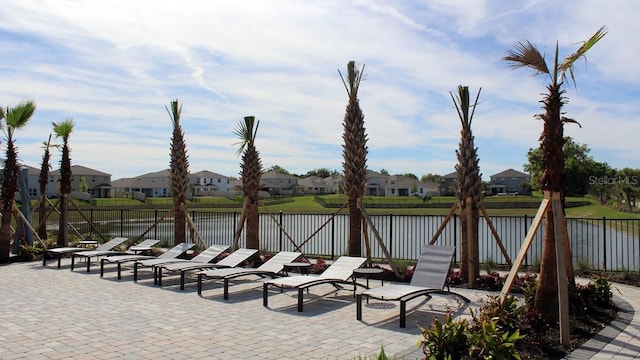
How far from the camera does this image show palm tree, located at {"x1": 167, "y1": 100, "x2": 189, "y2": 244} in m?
15.7

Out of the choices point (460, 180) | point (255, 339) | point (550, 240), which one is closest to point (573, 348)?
point (550, 240)

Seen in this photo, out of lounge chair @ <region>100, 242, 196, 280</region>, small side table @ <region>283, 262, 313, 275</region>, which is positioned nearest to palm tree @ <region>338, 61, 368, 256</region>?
small side table @ <region>283, 262, 313, 275</region>

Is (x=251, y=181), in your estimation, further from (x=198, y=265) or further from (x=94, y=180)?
(x=94, y=180)

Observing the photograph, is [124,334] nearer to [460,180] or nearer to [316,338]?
[316,338]

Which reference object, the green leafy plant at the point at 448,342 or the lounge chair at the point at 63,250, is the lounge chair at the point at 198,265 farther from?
the green leafy plant at the point at 448,342

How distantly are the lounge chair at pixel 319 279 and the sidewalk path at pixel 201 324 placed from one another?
11.1 inches

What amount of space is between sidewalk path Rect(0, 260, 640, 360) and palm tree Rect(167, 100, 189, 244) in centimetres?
483

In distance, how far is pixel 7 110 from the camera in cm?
1541

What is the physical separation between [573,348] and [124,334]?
5.85 meters

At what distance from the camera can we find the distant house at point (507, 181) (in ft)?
302

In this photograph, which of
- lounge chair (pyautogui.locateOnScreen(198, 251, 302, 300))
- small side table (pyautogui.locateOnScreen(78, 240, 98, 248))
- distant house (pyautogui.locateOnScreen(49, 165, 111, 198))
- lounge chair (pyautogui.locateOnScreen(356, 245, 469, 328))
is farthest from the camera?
distant house (pyautogui.locateOnScreen(49, 165, 111, 198))

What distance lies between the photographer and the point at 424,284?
891 cm

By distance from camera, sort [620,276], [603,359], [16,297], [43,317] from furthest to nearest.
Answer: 1. [620,276]
2. [16,297]
3. [43,317]
4. [603,359]

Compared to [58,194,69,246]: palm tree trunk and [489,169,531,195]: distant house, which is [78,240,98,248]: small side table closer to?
[58,194,69,246]: palm tree trunk
